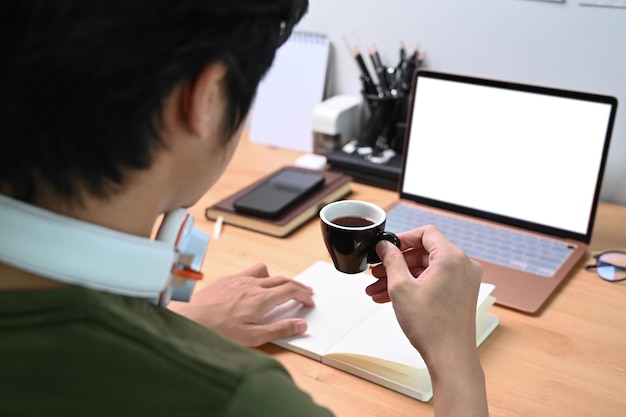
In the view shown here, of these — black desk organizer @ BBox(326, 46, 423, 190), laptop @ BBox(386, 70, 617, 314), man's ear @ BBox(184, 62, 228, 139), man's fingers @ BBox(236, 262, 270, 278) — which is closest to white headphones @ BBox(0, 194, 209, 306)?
man's ear @ BBox(184, 62, 228, 139)

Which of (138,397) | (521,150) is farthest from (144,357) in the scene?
(521,150)

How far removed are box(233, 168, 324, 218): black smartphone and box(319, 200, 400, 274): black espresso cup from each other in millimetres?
393

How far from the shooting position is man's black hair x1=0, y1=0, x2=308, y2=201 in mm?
566

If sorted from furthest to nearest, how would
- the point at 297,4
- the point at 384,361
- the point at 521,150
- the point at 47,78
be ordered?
1. the point at 521,150
2. the point at 384,361
3. the point at 297,4
4. the point at 47,78

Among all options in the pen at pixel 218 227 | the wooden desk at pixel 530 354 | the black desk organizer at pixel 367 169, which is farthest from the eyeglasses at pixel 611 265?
the pen at pixel 218 227

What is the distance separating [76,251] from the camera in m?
0.63

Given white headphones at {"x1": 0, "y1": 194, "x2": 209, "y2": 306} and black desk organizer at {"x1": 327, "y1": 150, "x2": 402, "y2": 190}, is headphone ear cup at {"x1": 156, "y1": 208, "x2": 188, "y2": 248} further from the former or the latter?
black desk organizer at {"x1": 327, "y1": 150, "x2": 402, "y2": 190}

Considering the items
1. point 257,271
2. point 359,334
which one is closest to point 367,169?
point 257,271

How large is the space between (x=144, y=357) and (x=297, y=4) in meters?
0.35

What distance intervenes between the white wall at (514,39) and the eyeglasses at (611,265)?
24 cm

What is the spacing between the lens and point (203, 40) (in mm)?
610

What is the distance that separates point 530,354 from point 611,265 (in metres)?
0.34

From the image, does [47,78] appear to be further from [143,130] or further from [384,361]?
[384,361]

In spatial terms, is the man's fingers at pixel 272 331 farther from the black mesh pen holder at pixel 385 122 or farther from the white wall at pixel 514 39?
the white wall at pixel 514 39
